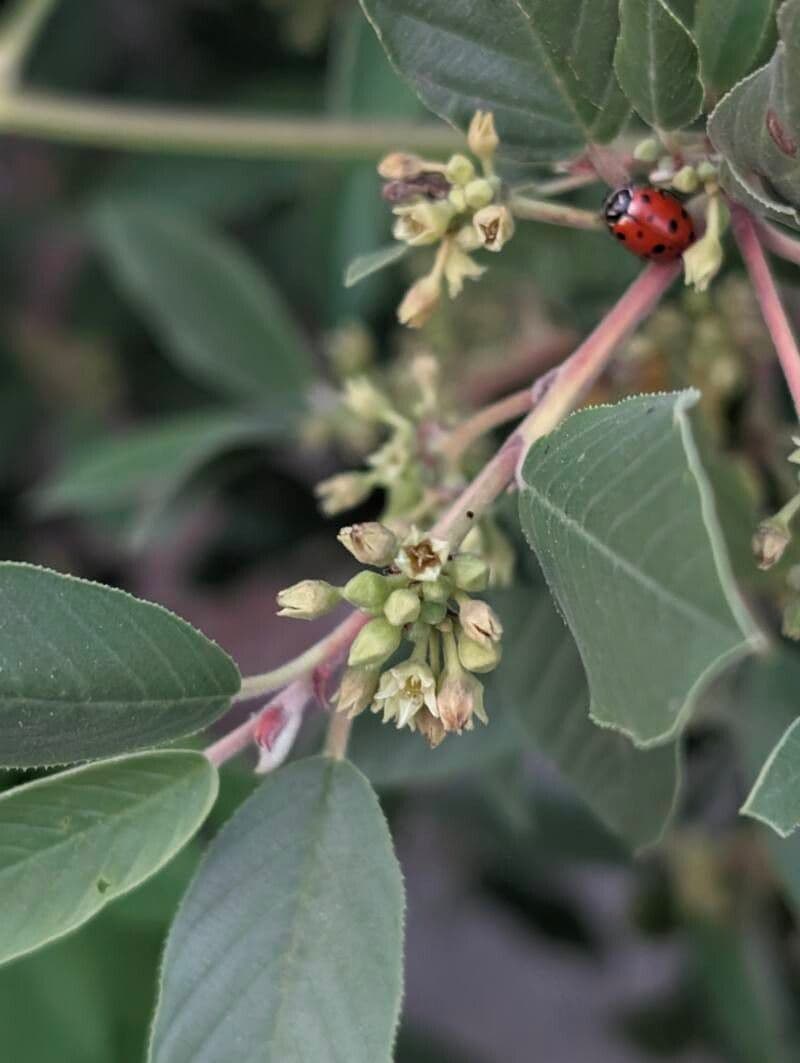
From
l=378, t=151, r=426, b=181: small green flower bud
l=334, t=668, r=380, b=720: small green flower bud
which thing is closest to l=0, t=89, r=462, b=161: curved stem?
l=378, t=151, r=426, b=181: small green flower bud


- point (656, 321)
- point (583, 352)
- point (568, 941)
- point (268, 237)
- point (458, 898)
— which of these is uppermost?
point (583, 352)

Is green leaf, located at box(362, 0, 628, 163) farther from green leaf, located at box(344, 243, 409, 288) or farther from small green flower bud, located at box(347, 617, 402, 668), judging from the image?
small green flower bud, located at box(347, 617, 402, 668)

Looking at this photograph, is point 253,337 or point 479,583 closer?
point 479,583

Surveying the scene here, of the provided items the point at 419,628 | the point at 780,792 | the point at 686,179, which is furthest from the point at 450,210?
the point at 780,792

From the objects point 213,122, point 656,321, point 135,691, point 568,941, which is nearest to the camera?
point 135,691

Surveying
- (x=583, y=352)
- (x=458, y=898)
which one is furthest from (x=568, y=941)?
(x=583, y=352)

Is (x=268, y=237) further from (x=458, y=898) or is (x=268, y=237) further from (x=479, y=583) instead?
(x=479, y=583)

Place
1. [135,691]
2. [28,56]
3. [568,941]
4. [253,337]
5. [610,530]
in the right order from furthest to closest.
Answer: [568,941]
[28,56]
[253,337]
[135,691]
[610,530]
